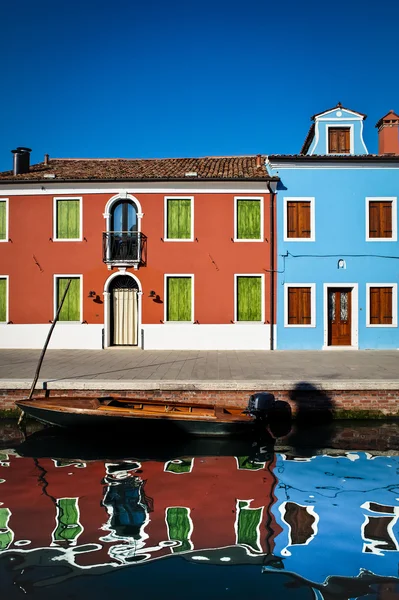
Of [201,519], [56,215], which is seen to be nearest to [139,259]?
[56,215]

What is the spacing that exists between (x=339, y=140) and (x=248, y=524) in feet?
51.7

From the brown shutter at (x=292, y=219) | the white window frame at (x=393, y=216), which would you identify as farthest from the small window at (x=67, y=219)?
the white window frame at (x=393, y=216)

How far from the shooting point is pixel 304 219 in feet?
55.9

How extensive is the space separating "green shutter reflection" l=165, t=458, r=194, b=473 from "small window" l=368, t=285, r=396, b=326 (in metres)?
11.0

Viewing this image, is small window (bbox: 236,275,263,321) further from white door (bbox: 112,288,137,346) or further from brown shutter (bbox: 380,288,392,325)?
brown shutter (bbox: 380,288,392,325)

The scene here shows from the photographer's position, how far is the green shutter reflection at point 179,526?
5059mm

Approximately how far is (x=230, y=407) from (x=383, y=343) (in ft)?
31.3

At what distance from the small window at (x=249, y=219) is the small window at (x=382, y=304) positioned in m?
4.52

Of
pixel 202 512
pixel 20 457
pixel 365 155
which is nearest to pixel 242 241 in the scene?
pixel 365 155

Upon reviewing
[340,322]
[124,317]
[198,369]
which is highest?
[124,317]

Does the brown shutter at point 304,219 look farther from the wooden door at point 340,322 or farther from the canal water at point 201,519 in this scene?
the canal water at point 201,519

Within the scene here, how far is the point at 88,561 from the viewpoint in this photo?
469 cm

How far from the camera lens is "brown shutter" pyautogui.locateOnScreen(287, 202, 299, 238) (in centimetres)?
1703

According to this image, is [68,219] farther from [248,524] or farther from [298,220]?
[248,524]
